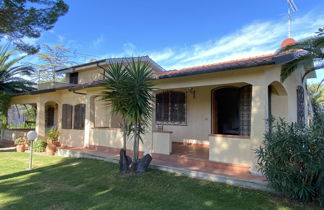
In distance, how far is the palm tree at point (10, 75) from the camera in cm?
1577

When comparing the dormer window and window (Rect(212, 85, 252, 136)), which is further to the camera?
the dormer window

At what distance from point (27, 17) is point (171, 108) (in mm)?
7887

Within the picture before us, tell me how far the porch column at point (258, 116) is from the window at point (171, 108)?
5395 mm

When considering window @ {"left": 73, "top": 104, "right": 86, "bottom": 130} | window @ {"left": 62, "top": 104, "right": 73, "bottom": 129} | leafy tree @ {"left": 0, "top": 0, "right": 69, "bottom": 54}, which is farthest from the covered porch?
window @ {"left": 62, "top": 104, "right": 73, "bottom": 129}

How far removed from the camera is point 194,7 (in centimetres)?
1659

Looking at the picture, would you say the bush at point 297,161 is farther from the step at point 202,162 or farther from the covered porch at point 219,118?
the step at point 202,162

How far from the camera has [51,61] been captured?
3528 cm

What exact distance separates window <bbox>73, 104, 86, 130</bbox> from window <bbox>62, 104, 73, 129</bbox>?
478 millimetres

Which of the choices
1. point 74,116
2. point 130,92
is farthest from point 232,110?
point 74,116

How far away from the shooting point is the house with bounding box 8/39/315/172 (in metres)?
6.33

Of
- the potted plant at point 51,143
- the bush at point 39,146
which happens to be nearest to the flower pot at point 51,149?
the potted plant at point 51,143

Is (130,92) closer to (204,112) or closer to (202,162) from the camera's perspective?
(202,162)

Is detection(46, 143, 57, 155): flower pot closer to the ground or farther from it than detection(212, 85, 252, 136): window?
closer to the ground

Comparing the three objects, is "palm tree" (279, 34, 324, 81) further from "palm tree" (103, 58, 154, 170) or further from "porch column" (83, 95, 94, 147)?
"porch column" (83, 95, 94, 147)
